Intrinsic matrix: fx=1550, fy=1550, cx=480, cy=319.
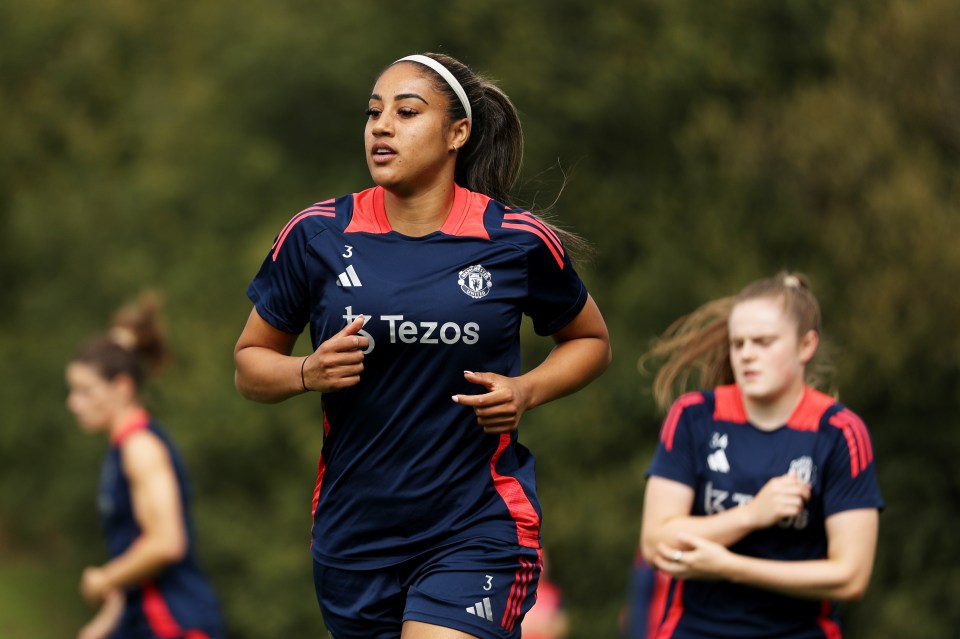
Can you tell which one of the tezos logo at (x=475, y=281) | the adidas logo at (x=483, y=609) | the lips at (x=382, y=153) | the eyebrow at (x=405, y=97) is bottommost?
the adidas logo at (x=483, y=609)

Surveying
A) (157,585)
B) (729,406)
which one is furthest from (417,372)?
(157,585)

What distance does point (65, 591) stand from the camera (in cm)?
2333

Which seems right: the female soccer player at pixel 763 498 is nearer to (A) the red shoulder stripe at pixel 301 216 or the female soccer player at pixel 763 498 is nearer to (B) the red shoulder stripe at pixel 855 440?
(B) the red shoulder stripe at pixel 855 440

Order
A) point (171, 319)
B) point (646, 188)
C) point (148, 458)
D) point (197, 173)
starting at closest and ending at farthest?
point (148, 458) → point (646, 188) → point (171, 319) → point (197, 173)

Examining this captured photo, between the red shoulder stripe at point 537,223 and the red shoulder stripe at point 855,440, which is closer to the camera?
the red shoulder stripe at point 537,223

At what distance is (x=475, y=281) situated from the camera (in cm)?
386

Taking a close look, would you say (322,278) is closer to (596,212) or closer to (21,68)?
(596,212)

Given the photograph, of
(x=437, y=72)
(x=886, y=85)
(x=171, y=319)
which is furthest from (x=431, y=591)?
(x=171, y=319)

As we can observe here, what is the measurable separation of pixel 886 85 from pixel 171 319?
11063 millimetres

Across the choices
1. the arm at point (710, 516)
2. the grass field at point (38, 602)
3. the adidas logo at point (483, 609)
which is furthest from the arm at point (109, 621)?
the grass field at point (38, 602)

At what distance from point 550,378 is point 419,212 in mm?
551

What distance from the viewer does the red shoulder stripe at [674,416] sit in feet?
16.0

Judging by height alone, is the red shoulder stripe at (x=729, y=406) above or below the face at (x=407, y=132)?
below

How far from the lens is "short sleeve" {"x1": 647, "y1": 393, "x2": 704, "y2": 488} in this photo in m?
4.84
